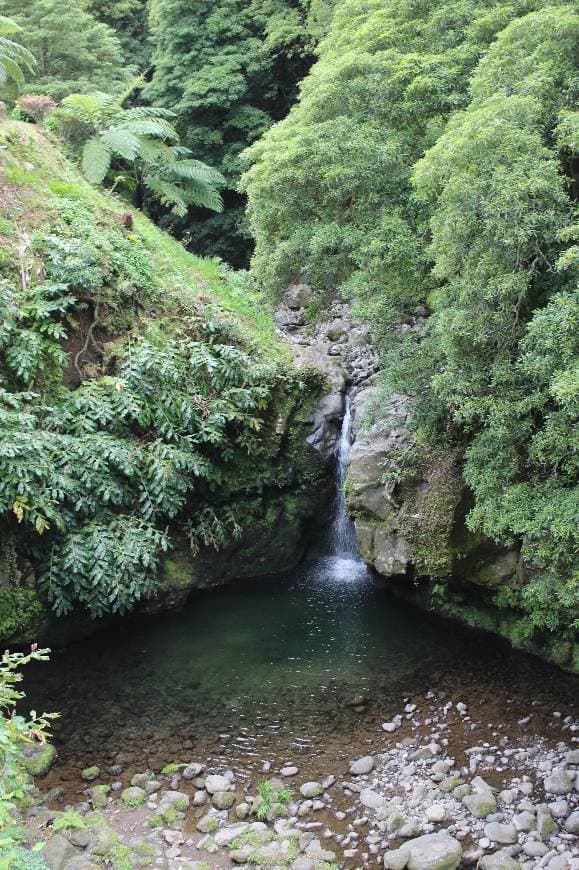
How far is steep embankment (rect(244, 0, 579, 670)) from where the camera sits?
23.0ft

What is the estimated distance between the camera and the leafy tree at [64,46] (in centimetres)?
1808

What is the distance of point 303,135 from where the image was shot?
10484 mm

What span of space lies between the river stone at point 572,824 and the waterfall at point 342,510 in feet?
20.6

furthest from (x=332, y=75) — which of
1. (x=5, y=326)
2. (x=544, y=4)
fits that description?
(x=5, y=326)

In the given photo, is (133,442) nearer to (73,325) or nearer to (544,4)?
(73,325)

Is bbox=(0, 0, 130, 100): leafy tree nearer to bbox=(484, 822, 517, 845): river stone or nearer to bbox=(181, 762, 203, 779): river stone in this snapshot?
bbox=(181, 762, 203, 779): river stone

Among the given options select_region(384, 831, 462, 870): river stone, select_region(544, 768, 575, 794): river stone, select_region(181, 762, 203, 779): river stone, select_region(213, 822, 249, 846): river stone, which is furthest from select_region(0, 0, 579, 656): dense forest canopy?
select_region(213, 822, 249, 846): river stone

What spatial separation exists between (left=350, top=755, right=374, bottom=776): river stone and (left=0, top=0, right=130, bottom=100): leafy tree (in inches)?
717

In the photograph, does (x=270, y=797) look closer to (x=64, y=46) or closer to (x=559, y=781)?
(x=559, y=781)

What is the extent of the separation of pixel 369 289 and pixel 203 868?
7354mm

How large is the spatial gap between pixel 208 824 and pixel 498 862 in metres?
2.70

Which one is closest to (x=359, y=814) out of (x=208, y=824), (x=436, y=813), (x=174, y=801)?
(x=436, y=813)

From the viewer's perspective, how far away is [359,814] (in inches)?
252

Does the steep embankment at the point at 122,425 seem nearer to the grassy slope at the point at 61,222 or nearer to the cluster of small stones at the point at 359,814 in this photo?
the grassy slope at the point at 61,222
